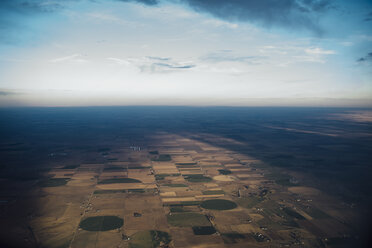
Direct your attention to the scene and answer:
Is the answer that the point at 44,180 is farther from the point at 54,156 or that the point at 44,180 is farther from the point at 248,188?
the point at 248,188

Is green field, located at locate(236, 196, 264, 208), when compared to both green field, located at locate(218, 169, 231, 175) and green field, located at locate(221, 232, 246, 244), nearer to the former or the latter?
green field, located at locate(221, 232, 246, 244)

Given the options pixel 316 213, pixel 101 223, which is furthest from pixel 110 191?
pixel 316 213

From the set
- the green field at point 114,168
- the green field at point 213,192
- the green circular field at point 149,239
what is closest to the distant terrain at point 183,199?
the green circular field at point 149,239

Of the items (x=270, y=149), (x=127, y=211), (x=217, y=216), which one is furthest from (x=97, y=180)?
(x=270, y=149)

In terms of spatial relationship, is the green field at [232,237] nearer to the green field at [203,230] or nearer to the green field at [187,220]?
the green field at [203,230]

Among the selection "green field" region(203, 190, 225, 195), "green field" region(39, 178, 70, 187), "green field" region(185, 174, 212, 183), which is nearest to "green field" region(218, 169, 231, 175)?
"green field" region(185, 174, 212, 183)
